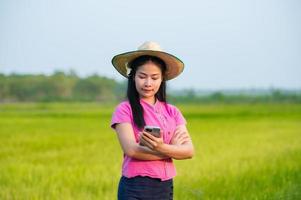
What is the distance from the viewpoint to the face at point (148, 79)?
268cm

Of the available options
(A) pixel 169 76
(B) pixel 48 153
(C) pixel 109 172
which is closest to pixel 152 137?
(A) pixel 169 76

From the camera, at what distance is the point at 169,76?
2.92m

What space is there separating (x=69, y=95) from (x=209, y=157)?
44.7 metres

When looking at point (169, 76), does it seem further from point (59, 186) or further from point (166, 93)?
point (59, 186)

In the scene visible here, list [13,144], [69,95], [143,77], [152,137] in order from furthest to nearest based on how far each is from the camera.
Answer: [69,95]
[13,144]
[143,77]
[152,137]

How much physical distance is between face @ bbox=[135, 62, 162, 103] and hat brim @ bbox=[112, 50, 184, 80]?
6 cm

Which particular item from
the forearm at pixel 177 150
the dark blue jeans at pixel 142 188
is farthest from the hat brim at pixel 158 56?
the dark blue jeans at pixel 142 188

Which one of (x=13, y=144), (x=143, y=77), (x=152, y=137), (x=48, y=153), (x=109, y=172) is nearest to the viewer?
(x=152, y=137)

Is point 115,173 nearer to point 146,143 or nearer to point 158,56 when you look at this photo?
point 158,56

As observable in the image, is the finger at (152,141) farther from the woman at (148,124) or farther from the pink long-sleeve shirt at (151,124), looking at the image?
the pink long-sleeve shirt at (151,124)

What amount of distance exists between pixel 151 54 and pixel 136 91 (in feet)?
0.64

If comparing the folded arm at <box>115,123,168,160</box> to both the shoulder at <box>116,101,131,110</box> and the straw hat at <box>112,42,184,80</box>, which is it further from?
the straw hat at <box>112,42,184,80</box>

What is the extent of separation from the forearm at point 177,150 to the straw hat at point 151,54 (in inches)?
16.8

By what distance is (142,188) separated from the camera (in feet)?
8.63
